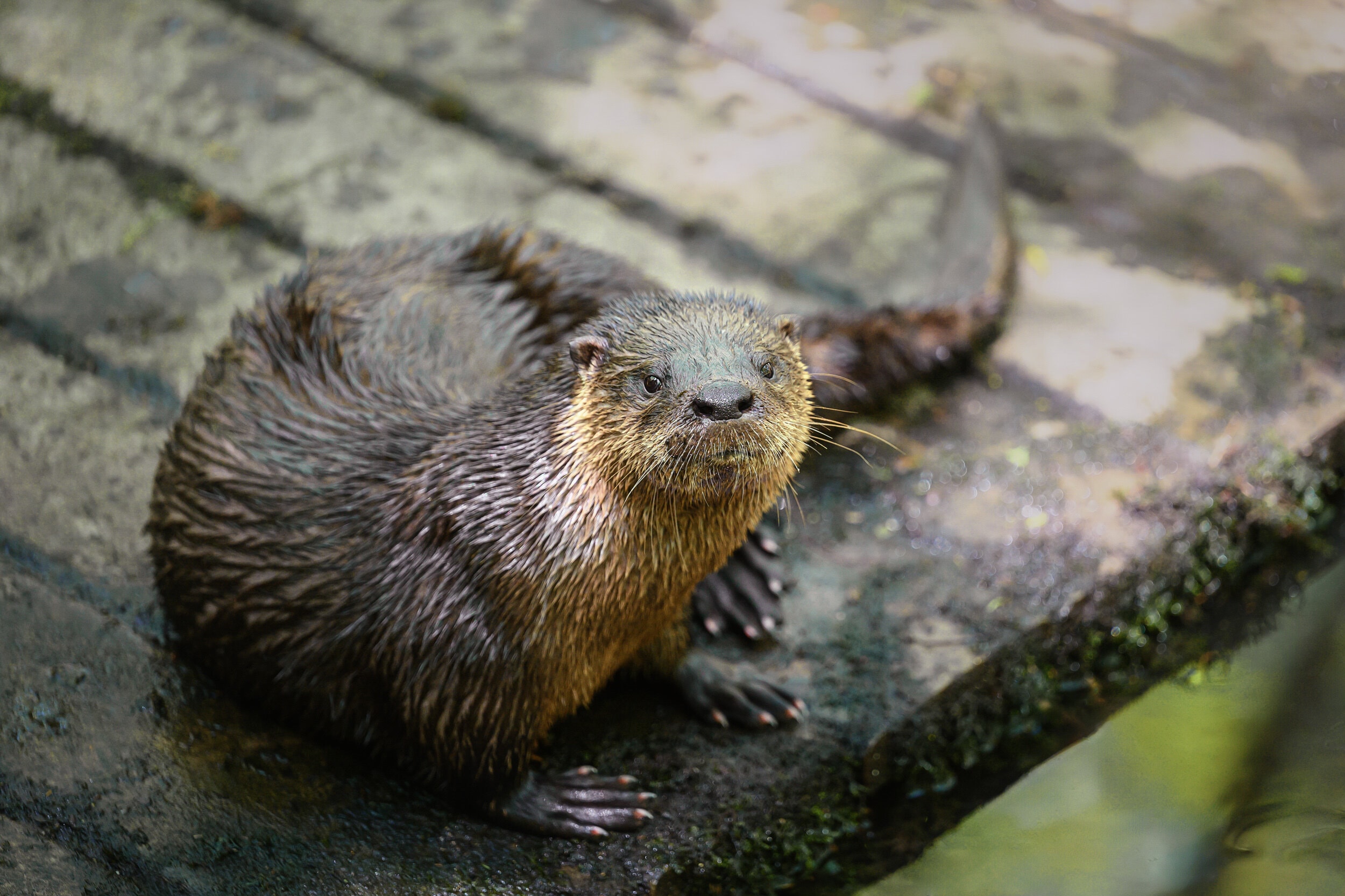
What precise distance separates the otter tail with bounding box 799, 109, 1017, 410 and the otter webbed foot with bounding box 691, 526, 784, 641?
454 millimetres

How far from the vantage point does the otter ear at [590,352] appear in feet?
7.63

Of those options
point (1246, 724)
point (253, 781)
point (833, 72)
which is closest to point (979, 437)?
point (1246, 724)

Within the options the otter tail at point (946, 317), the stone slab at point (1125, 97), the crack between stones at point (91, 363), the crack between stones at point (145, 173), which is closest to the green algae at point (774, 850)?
the otter tail at point (946, 317)

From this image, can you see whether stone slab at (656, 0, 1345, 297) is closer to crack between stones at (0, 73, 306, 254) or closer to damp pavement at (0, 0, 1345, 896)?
damp pavement at (0, 0, 1345, 896)

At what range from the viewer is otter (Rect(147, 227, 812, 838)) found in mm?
2309

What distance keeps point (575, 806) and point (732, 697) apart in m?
0.43

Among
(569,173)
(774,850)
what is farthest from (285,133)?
(774,850)

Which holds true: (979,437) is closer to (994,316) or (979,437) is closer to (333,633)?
(994,316)

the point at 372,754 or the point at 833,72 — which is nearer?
the point at 372,754

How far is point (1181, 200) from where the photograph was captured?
431 cm

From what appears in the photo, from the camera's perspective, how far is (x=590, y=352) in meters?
2.34

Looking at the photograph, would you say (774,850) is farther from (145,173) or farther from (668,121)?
(145,173)

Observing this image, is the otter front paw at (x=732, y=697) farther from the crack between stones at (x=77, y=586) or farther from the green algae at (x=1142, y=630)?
the crack between stones at (x=77, y=586)

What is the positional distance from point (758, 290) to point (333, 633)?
185 centimetres
